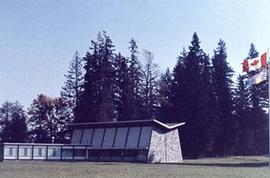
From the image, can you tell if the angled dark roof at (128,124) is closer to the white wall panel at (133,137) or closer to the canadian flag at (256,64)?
the white wall panel at (133,137)

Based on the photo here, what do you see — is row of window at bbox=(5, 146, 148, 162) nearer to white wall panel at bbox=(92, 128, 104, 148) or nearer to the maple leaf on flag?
white wall panel at bbox=(92, 128, 104, 148)

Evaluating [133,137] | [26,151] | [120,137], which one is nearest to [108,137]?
[120,137]

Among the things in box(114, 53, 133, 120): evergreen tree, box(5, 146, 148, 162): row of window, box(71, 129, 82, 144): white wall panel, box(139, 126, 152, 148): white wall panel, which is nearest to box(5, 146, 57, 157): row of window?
box(5, 146, 148, 162): row of window

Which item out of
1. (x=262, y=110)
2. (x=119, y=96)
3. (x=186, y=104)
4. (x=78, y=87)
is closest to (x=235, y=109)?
(x=262, y=110)

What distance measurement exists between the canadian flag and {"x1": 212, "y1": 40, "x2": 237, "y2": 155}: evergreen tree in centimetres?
5451

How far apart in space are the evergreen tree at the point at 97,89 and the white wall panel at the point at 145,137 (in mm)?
10693

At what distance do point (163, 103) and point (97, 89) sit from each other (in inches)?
435

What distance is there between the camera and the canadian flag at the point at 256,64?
943 inches

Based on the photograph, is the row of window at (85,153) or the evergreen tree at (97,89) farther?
the evergreen tree at (97,89)

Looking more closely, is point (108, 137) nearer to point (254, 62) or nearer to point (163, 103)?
point (163, 103)

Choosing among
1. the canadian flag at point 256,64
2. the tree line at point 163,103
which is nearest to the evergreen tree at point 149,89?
the tree line at point 163,103

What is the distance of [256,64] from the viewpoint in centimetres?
2430

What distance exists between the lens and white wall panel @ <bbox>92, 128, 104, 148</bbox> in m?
71.9

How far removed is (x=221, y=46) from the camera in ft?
287
